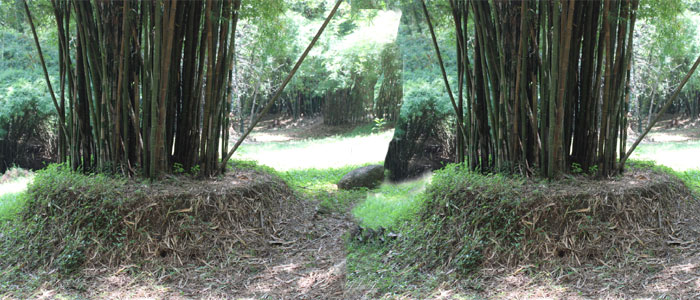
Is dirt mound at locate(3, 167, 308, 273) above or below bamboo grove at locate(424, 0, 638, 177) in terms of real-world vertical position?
below

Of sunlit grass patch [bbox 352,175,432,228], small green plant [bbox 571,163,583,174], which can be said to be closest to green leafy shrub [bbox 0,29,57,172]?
sunlit grass patch [bbox 352,175,432,228]

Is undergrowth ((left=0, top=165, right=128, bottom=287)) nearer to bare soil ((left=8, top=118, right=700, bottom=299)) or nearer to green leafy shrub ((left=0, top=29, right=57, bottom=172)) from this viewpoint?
bare soil ((left=8, top=118, right=700, bottom=299))

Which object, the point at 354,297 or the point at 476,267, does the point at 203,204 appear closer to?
the point at 354,297

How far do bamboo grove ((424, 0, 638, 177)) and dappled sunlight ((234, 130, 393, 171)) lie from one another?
3620 mm

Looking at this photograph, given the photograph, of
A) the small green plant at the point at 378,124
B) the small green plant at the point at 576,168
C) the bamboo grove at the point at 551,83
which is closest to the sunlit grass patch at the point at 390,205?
the bamboo grove at the point at 551,83

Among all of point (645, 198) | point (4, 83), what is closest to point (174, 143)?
point (645, 198)

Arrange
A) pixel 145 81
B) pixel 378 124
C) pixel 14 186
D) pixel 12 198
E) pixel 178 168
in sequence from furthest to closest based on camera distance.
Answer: pixel 378 124 < pixel 14 186 < pixel 12 198 < pixel 178 168 < pixel 145 81

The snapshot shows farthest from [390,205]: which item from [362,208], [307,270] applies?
[307,270]

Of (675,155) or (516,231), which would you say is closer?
(516,231)

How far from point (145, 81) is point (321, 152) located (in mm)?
4543

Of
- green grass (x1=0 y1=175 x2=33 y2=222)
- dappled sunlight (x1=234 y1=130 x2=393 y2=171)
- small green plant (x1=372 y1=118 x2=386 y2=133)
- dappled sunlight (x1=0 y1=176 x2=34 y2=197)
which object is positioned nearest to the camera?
green grass (x1=0 y1=175 x2=33 y2=222)

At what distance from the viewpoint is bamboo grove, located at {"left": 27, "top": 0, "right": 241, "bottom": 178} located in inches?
111

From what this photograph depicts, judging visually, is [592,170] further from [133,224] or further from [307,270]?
[133,224]

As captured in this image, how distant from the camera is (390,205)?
3.72 meters
